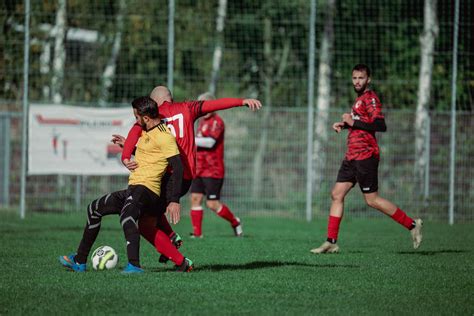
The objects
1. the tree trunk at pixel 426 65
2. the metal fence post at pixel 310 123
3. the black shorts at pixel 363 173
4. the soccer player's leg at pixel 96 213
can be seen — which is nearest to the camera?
the soccer player's leg at pixel 96 213

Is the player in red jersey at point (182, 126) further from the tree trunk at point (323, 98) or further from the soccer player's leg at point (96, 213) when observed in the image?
the tree trunk at point (323, 98)

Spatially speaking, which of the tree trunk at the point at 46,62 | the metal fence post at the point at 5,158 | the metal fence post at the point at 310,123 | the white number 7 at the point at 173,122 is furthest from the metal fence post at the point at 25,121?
the white number 7 at the point at 173,122

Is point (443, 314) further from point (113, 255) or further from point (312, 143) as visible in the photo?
point (312, 143)

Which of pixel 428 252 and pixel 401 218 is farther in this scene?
pixel 428 252

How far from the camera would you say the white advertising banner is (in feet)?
61.6

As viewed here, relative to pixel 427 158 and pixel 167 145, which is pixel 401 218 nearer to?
pixel 167 145

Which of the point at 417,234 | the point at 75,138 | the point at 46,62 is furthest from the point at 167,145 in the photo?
the point at 46,62

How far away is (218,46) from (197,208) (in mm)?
8341

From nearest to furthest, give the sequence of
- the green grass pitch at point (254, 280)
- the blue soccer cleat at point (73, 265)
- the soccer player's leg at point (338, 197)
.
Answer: the green grass pitch at point (254, 280), the blue soccer cleat at point (73, 265), the soccer player's leg at point (338, 197)

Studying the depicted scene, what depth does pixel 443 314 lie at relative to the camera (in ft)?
22.9

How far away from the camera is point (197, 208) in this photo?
586 inches

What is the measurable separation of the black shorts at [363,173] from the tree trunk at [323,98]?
8225mm

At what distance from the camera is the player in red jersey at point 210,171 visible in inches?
585

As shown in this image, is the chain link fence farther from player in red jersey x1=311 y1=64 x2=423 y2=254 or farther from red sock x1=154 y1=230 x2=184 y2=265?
red sock x1=154 y1=230 x2=184 y2=265
